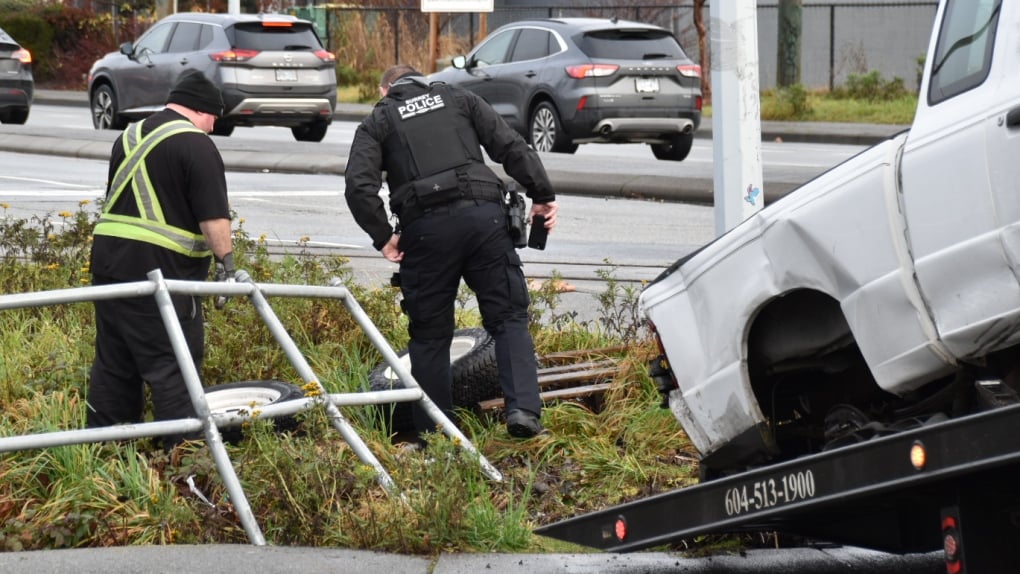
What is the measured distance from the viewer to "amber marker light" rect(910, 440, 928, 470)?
143 inches

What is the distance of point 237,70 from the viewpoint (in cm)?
2189

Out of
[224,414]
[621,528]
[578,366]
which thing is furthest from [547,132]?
[621,528]

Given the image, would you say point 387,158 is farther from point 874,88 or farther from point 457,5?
point 874,88

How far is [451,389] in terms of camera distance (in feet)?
22.2

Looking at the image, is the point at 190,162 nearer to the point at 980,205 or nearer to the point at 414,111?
the point at 414,111

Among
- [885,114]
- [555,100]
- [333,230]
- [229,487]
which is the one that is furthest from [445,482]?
[885,114]

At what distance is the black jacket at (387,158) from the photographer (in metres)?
6.54

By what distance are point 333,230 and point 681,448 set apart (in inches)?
305

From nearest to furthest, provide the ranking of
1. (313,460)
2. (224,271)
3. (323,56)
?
(313,460)
(224,271)
(323,56)

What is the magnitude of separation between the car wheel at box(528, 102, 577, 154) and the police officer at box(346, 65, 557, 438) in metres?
13.4

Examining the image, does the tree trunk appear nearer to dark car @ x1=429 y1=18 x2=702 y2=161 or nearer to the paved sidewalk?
dark car @ x1=429 y1=18 x2=702 y2=161

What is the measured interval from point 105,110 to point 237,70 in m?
3.35

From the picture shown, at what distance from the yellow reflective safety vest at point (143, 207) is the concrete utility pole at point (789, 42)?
23.8 meters

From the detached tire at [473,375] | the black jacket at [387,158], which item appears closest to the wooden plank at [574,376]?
the detached tire at [473,375]
